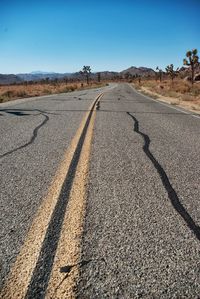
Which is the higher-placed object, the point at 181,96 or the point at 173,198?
the point at 181,96

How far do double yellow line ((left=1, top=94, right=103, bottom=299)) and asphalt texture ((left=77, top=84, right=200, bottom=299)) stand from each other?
7cm

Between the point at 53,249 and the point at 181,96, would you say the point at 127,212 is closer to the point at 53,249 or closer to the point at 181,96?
the point at 53,249

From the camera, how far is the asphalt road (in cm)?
167

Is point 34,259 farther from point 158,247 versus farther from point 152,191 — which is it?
point 152,191

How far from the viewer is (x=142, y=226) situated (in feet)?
7.39

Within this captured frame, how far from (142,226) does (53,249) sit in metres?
0.74

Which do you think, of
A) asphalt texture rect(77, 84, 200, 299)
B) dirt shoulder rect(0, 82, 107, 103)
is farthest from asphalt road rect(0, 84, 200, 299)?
dirt shoulder rect(0, 82, 107, 103)

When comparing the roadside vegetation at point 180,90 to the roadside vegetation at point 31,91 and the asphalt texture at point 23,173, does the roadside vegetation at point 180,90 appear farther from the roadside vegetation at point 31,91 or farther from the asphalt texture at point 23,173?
the roadside vegetation at point 31,91

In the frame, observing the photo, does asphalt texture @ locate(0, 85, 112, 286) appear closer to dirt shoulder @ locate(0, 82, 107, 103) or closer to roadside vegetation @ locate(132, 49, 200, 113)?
roadside vegetation @ locate(132, 49, 200, 113)

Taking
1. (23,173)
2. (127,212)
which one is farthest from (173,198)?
(23,173)

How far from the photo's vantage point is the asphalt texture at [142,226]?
1629 mm

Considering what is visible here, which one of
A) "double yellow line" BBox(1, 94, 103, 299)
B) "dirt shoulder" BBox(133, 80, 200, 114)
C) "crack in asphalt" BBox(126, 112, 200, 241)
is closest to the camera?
"double yellow line" BBox(1, 94, 103, 299)

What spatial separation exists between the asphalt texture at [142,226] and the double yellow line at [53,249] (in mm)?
75

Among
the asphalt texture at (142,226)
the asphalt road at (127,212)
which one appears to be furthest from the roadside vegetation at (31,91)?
the asphalt texture at (142,226)
